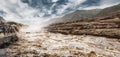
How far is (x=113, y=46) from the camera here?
4450 centimetres

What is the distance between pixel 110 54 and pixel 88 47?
5886 millimetres

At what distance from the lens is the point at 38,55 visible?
38344mm

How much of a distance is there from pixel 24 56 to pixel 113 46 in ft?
59.2

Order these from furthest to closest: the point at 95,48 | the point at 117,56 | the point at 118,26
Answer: the point at 118,26 → the point at 95,48 → the point at 117,56

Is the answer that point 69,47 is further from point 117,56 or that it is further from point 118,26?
point 118,26

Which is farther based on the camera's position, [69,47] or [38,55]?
[69,47]

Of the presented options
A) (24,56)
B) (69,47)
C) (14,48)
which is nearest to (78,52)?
(69,47)

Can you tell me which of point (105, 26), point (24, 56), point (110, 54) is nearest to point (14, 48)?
point (24, 56)

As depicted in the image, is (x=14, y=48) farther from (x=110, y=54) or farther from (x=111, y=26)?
(x=111, y=26)

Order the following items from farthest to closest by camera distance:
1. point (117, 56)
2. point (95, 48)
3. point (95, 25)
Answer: point (95, 25) → point (95, 48) → point (117, 56)

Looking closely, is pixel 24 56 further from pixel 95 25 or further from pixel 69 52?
pixel 95 25

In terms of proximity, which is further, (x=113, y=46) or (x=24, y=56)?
(x=113, y=46)

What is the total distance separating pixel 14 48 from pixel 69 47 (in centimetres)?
1109

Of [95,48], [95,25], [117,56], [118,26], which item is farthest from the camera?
[95,25]
